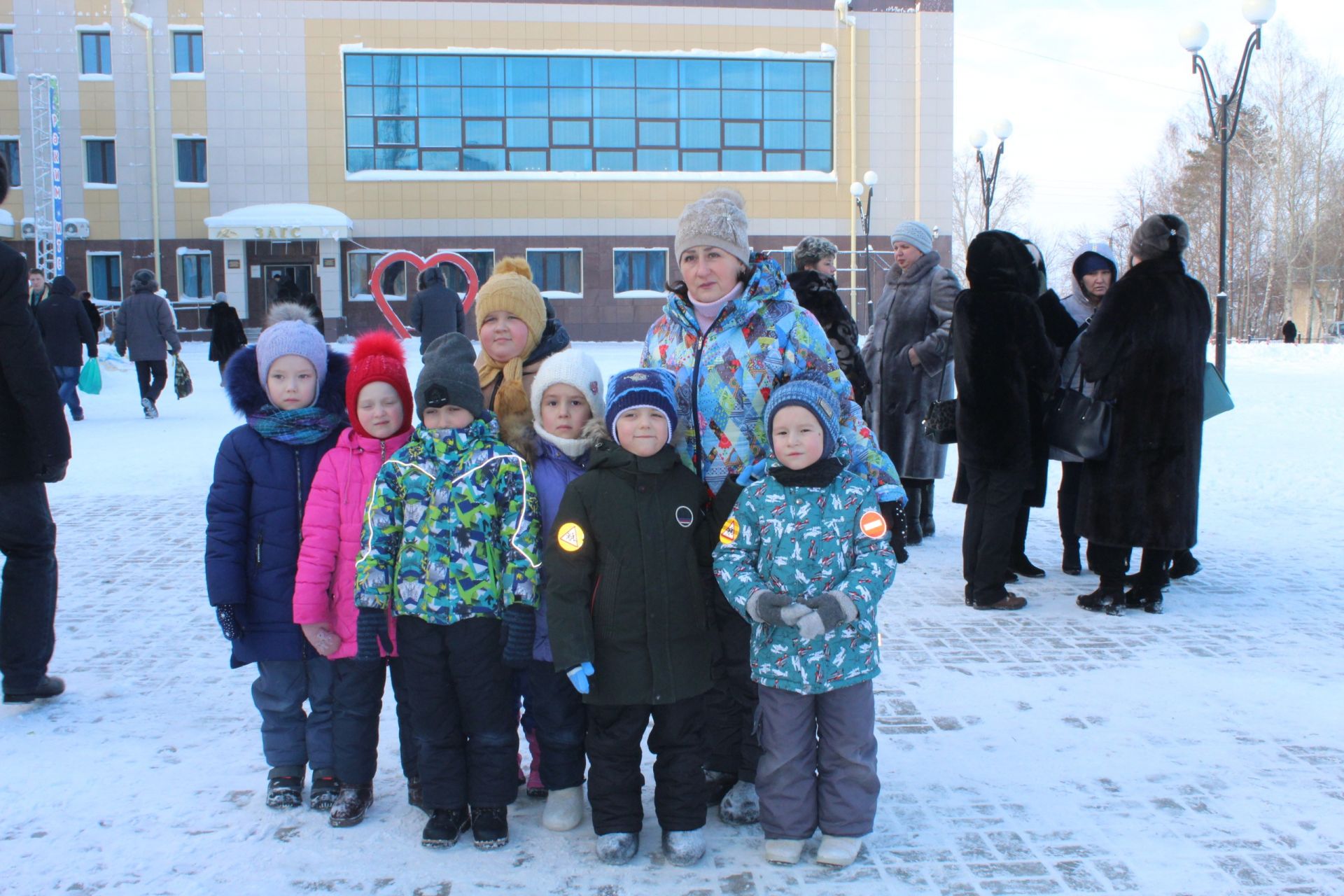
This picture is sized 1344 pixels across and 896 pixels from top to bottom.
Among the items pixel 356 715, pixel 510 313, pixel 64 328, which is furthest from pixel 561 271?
pixel 356 715

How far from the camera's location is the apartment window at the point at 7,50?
32.1m

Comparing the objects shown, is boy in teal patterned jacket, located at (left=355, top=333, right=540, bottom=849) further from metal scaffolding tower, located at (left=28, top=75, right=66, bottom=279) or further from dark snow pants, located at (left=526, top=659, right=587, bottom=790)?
metal scaffolding tower, located at (left=28, top=75, right=66, bottom=279)

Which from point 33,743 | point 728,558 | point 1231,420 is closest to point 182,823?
point 33,743

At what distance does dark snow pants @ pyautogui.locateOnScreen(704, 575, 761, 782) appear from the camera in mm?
3262

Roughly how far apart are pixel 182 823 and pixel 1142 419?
4.63 metres

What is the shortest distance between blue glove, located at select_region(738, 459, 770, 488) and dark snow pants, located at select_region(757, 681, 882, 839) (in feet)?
2.00

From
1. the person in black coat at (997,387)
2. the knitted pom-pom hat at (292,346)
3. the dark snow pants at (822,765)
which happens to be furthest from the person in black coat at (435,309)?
the dark snow pants at (822,765)

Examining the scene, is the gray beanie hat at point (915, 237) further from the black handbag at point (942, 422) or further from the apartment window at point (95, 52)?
the apartment window at point (95, 52)

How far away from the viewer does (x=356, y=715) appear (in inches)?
130

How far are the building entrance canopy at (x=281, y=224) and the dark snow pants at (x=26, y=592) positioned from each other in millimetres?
28795

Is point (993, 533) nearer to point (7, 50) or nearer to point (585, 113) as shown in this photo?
point (585, 113)

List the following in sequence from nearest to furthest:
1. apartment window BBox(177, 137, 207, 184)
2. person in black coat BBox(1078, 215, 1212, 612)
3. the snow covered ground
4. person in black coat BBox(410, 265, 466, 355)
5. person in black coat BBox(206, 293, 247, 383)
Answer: the snow covered ground
person in black coat BBox(1078, 215, 1212, 612)
person in black coat BBox(410, 265, 466, 355)
person in black coat BBox(206, 293, 247, 383)
apartment window BBox(177, 137, 207, 184)

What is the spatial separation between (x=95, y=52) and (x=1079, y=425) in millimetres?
34687

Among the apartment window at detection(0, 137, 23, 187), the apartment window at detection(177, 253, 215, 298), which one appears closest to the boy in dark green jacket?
the apartment window at detection(177, 253, 215, 298)
